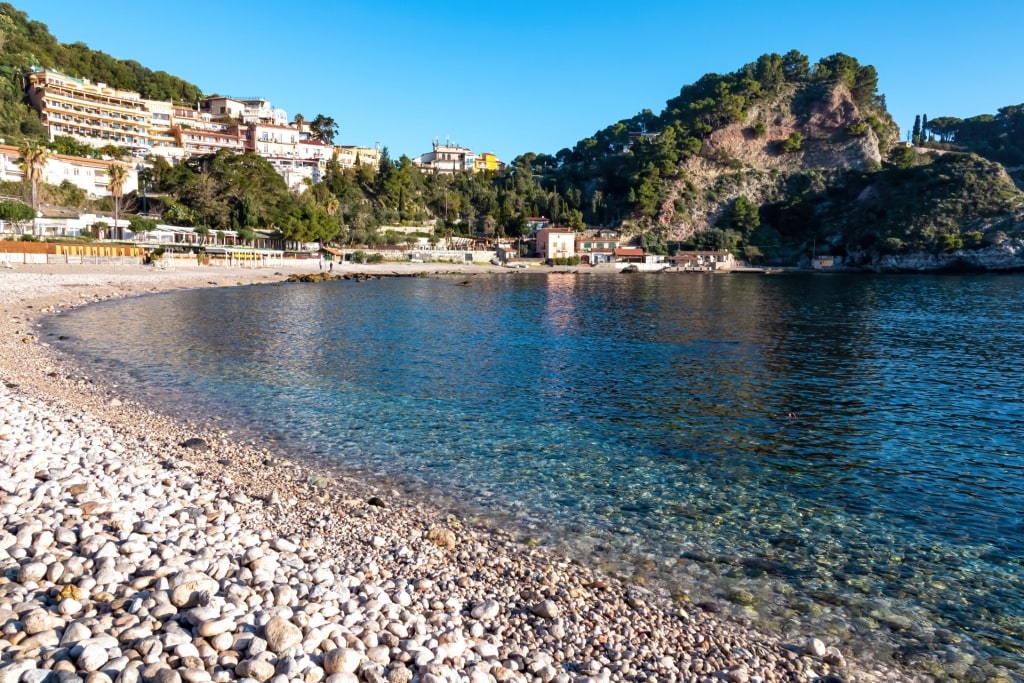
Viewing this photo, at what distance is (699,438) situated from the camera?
1434cm

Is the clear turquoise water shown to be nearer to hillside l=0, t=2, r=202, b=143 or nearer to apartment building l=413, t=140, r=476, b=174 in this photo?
hillside l=0, t=2, r=202, b=143

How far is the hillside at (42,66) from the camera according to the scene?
329 ft

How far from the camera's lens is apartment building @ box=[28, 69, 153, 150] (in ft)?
357

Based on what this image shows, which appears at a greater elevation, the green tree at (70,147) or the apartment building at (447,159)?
the apartment building at (447,159)

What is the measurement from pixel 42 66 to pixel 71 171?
4540 cm

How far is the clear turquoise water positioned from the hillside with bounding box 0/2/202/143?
91463 millimetres

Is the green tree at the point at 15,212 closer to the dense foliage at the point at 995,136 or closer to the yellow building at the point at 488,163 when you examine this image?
the yellow building at the point at 488,163

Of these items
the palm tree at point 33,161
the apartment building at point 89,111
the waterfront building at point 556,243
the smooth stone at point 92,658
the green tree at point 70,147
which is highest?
the apartment building at point 89,111

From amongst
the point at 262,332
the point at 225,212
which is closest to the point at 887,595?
the point at 262,332

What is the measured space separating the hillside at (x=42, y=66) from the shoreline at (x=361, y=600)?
109 m


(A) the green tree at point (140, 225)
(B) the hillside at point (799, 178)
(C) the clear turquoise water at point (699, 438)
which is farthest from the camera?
(B) the hillside at point (799, 178)

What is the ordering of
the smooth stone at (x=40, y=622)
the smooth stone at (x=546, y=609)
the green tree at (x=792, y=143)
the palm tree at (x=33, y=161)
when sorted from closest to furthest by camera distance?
the smooth stone at (x=40, y=622) → the smooth stone at (x=546, y=609) → the palm tree at (x=33, y=161) → the green tree at (x=792, y=143)

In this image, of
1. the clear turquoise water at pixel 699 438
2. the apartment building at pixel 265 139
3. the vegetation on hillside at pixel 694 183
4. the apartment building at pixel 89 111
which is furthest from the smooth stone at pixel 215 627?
the apartment building at pixel 265 139

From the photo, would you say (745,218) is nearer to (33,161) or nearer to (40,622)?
(33,161)
